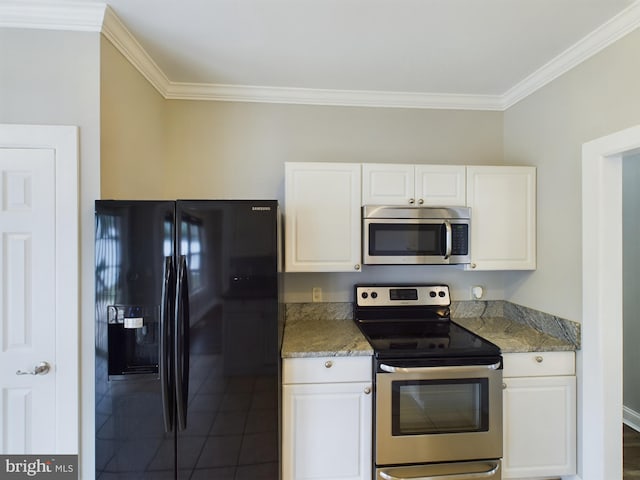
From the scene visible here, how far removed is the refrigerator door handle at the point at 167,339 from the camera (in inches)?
57.4

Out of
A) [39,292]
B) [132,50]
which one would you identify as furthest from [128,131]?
[39,292]

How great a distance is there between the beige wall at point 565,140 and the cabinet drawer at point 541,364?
0.25 metres

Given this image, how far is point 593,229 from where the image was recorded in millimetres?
Result: 1701

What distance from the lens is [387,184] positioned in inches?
82.9

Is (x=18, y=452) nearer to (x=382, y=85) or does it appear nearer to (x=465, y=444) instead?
(x=465, y=444)

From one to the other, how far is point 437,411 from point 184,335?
1.44 metres

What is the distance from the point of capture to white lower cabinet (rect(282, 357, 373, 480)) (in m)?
1.74

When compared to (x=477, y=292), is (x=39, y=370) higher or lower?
lower

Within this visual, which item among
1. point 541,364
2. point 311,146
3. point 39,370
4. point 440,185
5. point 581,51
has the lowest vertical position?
point 541,364

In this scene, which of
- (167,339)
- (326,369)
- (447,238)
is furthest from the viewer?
(447,238)

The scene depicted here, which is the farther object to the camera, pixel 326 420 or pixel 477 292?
pixel 477 292

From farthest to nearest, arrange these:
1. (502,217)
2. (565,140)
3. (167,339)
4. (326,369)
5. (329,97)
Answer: (329,97) → (502,217) → (565,140) → (326,369) → (167,339)

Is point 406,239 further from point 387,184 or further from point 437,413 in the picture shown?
point 437,413

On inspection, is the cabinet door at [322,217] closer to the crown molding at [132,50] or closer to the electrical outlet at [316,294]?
the electrical outlet at [316,294]
